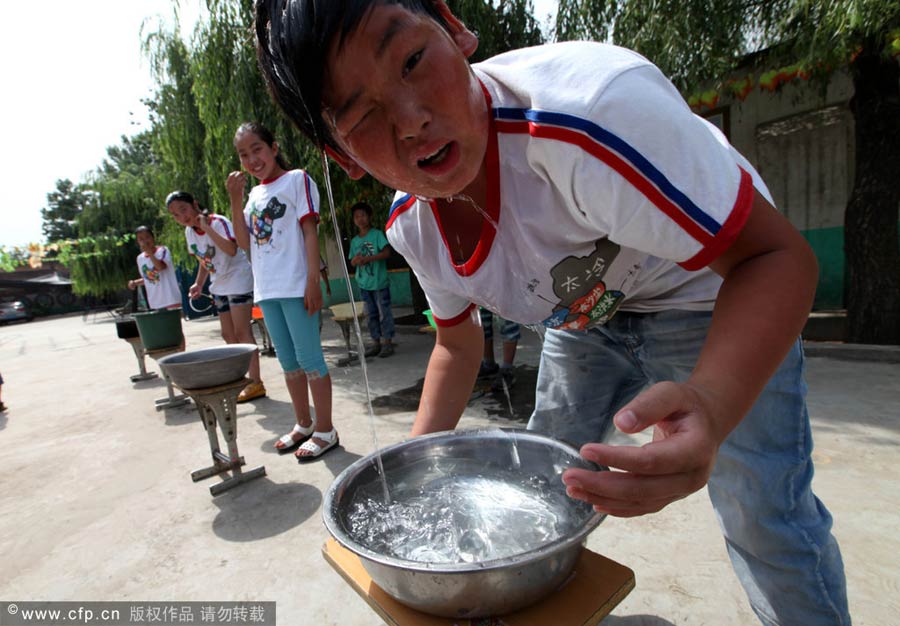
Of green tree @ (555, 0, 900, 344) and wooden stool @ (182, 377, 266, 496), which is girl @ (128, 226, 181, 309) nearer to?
wooden stool @ (182, 377, 266, 496)

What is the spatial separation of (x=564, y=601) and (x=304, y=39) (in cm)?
115

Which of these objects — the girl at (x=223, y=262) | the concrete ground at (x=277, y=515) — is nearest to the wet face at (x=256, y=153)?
the girl at (x=223, y=262)

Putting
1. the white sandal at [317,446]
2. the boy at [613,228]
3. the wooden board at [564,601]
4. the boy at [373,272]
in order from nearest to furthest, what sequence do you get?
the boy at [613,228] < the wooden board at [564,601] < the white sandal at [317,446] < the boy at [373,272]

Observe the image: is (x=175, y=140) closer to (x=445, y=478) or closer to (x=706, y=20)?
(x=706, y=20)

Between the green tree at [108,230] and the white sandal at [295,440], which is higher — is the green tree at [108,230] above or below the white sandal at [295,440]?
above

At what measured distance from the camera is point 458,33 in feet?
3.08

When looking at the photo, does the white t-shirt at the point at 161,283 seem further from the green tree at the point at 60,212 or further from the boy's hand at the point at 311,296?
the green tree at the point at 60,212

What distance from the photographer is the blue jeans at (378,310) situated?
581cm

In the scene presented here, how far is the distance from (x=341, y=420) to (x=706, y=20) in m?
4.64

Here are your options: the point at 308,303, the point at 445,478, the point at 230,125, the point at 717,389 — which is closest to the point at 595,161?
the point at 717,389

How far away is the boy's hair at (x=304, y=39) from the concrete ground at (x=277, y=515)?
1.69 metres

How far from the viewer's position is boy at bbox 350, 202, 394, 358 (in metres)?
5.71

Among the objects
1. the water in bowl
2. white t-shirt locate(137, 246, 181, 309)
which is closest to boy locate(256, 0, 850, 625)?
the water in bowl

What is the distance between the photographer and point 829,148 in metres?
6.17
